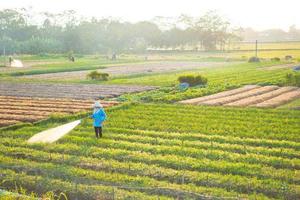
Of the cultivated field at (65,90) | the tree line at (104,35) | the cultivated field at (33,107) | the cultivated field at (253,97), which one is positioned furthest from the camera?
the tree line at (104,35)

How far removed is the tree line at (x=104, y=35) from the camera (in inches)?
4459

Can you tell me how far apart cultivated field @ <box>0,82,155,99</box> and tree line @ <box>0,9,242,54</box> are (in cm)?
6031

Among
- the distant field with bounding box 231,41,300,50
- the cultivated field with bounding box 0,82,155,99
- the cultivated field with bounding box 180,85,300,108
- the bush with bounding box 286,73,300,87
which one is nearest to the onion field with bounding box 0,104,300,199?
the cultivated field with bounding box 180,85,300,108

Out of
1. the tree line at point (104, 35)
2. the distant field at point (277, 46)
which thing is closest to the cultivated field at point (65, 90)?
the tree line at point (104, 35)

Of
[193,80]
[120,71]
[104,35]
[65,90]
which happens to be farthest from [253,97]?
[104,35]

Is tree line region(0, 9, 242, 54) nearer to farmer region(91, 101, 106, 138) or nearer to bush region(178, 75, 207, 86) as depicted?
bush region(178, 75, 207, 86)

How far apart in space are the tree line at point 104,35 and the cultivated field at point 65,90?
60.3 meters

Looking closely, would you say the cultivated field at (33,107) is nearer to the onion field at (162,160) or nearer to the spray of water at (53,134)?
the onion field at (162,160)

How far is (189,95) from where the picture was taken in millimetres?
32906

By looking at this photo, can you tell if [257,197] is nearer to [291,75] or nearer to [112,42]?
[291,75]

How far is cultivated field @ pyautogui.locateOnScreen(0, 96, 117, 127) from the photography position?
78.4ft

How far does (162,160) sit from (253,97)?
695 inches

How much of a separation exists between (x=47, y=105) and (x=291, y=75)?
20415 millimetres

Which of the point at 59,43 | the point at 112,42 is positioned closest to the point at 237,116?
the point at 59,43
